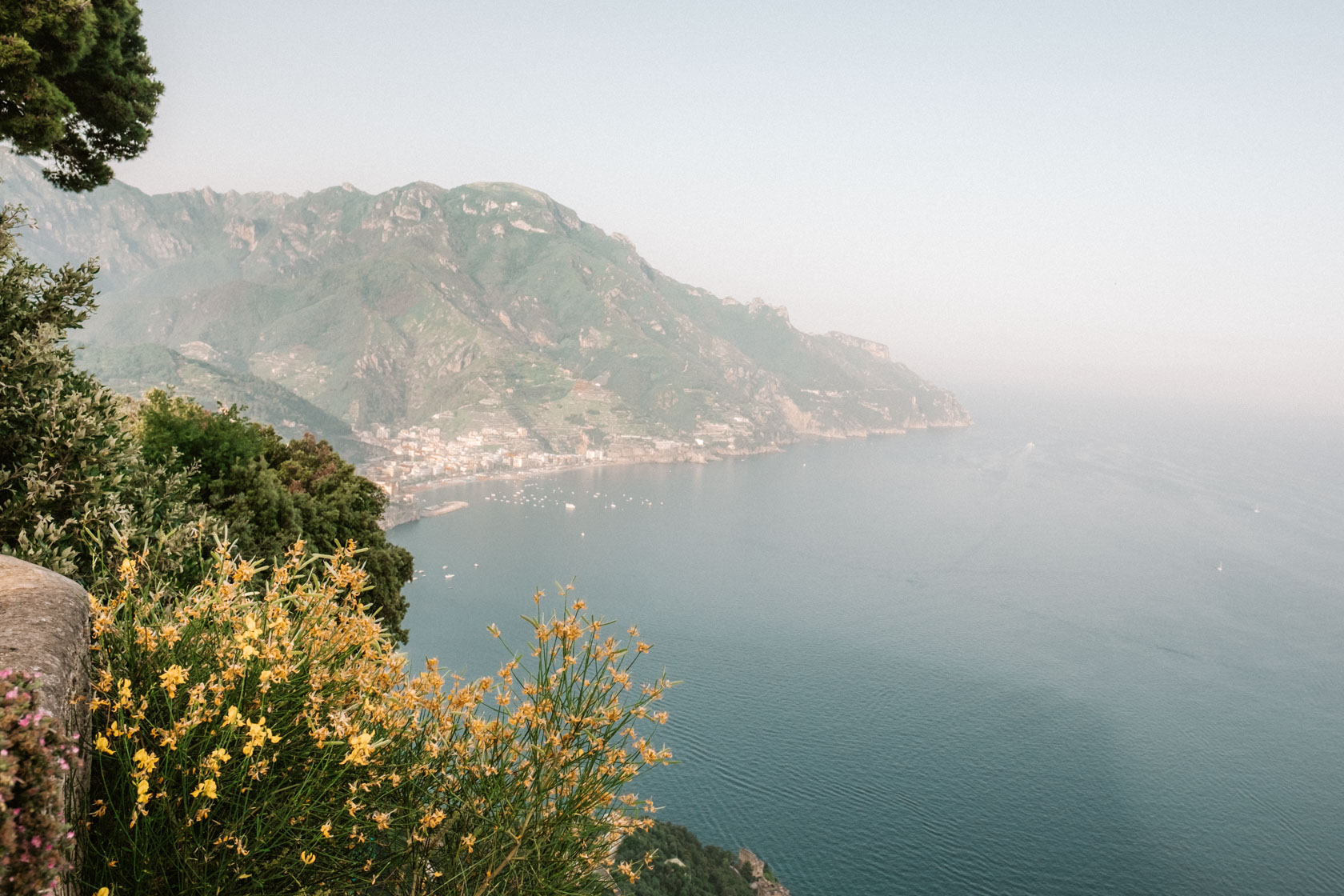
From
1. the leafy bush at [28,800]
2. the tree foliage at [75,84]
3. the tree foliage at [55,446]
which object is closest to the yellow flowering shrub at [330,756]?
the leafy bush at [28,800]

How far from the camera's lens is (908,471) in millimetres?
184125

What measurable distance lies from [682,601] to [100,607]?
3453 inches

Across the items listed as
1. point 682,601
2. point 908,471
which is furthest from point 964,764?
point 908,471

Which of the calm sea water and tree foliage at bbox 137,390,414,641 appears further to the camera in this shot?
the calm sea water

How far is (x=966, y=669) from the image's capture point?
7225cm

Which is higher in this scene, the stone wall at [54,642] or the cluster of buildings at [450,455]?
the stone wall at [54,642]

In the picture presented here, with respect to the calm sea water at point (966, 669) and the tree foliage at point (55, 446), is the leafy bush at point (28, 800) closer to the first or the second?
the tree foliage at point (55, 446)

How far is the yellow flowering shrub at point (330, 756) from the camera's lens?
3.47 meters

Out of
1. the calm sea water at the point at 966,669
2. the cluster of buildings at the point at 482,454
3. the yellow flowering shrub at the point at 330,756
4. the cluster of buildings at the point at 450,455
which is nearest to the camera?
the yellow flowering shrub at the point at 330,756

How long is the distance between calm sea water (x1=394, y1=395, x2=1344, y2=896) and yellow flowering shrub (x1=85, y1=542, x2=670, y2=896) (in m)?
46.0

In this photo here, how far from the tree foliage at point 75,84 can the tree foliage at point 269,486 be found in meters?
5.96

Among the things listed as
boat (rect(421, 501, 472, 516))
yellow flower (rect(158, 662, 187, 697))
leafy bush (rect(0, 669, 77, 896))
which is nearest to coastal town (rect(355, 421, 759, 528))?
boat (rect(421, 501, 472, 516))

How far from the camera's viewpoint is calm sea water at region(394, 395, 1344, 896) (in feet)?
155

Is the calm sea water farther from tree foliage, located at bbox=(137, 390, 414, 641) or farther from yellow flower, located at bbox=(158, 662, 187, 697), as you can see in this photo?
yellow flower, located at bbox=(158, 662, 187, 697)
